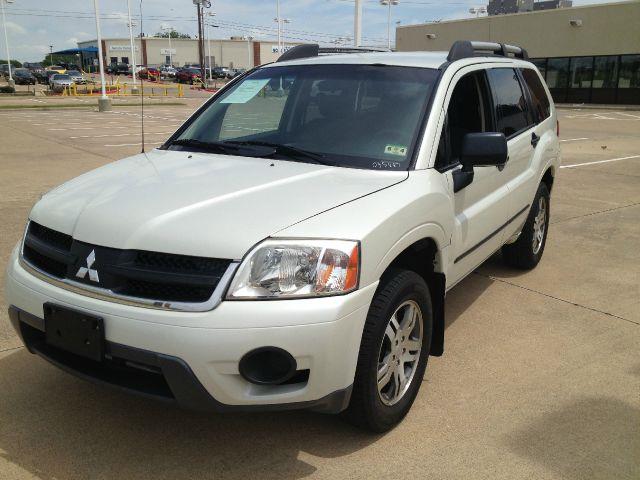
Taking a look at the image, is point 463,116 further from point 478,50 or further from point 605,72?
point 605,72

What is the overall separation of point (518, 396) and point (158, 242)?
2.11m

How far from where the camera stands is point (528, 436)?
2.93m

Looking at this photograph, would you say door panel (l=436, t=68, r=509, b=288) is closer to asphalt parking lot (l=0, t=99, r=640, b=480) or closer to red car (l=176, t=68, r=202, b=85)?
asphalt parking lot (l=0, t=99, r=640, b=480)

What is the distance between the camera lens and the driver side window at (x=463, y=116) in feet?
11.2

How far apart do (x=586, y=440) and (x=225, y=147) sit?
2456 millimetres

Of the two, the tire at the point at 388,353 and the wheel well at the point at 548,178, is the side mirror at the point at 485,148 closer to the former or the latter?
the tire at the point at 388,353

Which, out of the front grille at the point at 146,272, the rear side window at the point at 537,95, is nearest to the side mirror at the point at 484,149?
the front grille at the point at 146,272

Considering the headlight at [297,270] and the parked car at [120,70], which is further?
the parked car at [120,70]

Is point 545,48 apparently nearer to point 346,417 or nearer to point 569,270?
point 569,270

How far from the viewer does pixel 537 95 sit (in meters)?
Answer: 5.36

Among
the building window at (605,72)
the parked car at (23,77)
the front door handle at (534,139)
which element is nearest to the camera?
the front door handle at (534,139)

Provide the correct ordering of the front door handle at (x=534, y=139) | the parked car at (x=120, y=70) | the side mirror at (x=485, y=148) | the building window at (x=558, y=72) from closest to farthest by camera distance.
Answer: the side mirror at (x=485, y=148) < the front door handle at (x=534, y=139) < the building window at (x=558, y=72) < the parked car at (x=120, y=70)

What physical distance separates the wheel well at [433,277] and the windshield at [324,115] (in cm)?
45

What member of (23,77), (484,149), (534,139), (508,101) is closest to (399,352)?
(484,149)
